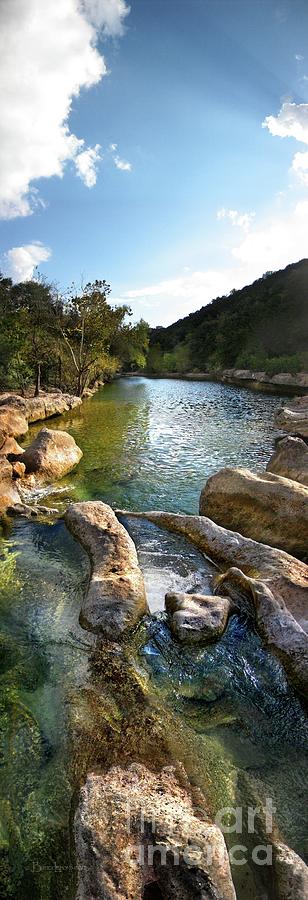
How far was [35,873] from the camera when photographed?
3.37m

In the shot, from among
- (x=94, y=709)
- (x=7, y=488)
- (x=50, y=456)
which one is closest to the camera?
(x=94, y=709)

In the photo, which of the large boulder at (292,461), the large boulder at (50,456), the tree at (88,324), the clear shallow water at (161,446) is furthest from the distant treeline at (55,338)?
the large boulder at (292,461)

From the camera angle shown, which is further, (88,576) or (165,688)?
(88,576)

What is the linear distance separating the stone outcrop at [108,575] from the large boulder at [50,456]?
15.0ft

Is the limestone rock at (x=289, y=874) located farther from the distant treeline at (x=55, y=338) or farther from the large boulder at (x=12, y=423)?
the distant treeline at (x=55, y=338)

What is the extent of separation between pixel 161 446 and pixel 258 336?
238ft

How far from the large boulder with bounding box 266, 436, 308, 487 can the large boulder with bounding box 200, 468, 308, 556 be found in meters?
2.08

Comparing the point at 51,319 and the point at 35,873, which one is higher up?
the point at 51,319

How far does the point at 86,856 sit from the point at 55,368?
4027 centimetres

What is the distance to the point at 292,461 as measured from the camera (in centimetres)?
1296

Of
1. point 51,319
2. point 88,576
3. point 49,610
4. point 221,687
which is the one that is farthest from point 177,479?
point 51,319

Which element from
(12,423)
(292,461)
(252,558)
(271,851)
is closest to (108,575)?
(252,558)

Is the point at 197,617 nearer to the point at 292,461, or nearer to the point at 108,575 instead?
the point at 108,575

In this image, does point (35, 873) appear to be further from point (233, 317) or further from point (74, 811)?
point (233, 317)
